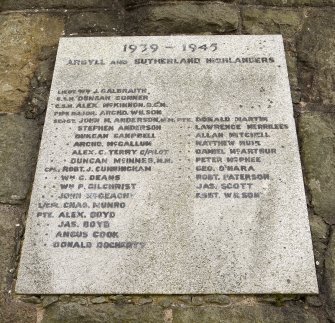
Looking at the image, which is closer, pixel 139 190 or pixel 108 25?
pixel 139 190

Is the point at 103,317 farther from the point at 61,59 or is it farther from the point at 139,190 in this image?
the point at 61,59

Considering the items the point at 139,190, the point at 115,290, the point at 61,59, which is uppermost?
the point at 61,59

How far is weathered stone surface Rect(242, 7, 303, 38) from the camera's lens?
3271mm

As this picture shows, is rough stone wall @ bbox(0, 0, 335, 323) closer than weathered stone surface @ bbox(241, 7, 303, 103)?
Yes

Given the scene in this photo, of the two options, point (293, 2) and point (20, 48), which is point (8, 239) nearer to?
point (20, 48)

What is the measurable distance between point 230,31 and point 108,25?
0.99 metres

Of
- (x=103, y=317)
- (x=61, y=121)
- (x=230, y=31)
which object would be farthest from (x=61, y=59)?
(x=103, y=317)

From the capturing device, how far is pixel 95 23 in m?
3.32

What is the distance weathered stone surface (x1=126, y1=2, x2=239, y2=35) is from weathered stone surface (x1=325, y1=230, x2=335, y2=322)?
180cm

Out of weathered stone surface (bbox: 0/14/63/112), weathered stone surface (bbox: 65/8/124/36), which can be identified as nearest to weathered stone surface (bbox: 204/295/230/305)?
weathered stone surface (bbox: 0/14/63/112)

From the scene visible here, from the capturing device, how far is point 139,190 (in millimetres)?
2438

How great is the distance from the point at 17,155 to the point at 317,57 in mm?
2353

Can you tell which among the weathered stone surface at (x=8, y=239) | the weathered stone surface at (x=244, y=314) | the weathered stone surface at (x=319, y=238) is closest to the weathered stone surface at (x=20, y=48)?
the weathered stone surface at (x=8, y=239)

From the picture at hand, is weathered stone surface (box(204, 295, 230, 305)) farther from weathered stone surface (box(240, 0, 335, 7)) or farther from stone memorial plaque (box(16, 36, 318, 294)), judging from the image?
weathered stone surface (box(240, 0, 335, 7))
